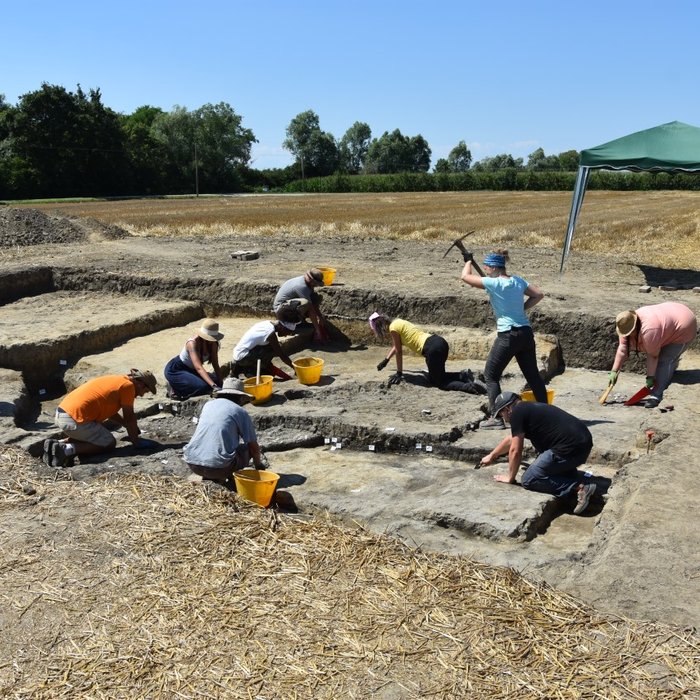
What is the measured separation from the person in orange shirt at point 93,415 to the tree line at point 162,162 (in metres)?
51.7

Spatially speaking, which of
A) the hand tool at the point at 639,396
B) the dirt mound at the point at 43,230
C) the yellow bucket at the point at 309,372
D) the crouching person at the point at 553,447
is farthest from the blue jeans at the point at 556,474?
the dirt mound at the point at 43,230

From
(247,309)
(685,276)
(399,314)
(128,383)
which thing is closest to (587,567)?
(128,383)

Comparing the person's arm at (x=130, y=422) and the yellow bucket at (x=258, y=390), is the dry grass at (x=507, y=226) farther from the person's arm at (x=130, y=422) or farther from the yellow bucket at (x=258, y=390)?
the person's arm at (x=130, y=422)

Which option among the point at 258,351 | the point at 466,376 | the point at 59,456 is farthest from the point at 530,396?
the point at 59,456

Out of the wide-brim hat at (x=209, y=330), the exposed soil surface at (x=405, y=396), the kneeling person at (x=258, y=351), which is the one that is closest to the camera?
the exposed soil surface at (x=405, y=396)

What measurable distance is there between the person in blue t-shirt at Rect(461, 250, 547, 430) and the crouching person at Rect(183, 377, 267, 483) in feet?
7.85

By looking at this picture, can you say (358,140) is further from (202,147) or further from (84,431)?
(84,431)

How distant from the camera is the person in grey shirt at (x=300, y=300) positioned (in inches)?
444

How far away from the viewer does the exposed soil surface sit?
5129 millimetres

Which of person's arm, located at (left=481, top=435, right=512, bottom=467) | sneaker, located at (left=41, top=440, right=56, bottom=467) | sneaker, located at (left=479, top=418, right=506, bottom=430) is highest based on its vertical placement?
person's arm, located at (left=481, top=435, right=512, bottom=467)

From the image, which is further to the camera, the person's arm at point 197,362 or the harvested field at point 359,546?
the person's arm at point 197,362

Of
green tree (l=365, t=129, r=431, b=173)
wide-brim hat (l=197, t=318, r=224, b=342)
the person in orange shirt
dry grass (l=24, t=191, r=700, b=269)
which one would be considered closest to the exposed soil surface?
the person in orange shirt

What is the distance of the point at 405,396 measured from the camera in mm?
9141

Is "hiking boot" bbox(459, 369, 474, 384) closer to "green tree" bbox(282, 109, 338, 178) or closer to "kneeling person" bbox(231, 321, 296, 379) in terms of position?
"kneeling person" bbox(231, 321, 296, 379)
